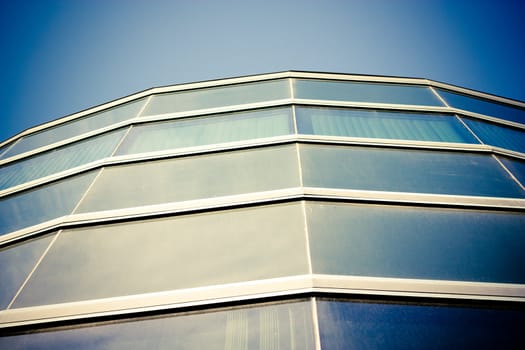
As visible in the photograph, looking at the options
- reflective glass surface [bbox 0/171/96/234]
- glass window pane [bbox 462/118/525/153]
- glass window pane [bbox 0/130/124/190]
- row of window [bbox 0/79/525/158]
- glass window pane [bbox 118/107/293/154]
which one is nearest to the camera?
reflective glass surface [bbox 0/171/96/234]

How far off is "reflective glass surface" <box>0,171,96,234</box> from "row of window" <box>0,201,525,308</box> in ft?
1.90

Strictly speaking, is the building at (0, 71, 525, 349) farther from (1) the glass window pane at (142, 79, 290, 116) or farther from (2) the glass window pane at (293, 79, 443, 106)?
(1) the glass window pane at (142, 79, 290, 116)

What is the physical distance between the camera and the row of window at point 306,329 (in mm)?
2619

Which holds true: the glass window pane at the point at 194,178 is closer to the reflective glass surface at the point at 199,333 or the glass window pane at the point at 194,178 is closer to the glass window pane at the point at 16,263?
the glass window pane at the point at 16,263

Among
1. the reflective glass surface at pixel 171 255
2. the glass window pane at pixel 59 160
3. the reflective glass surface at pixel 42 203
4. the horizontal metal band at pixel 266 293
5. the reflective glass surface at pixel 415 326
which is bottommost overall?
the reflective glass surface at pixel 415 326

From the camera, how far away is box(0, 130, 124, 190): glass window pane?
613cm

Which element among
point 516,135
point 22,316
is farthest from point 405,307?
point 516,135

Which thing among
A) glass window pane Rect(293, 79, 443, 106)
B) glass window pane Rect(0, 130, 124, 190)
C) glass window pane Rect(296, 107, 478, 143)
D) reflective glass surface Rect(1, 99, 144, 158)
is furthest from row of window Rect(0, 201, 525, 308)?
reflective glass surface Rect(1, 99, 144, 158)

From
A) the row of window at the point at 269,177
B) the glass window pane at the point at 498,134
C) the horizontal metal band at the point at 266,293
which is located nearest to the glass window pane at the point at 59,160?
the row of window at the point at 269,177

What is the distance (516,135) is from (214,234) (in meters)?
6.36

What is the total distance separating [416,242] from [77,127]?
752 cm

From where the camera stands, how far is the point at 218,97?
7457mm

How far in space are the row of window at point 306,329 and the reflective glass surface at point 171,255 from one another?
0.35 m

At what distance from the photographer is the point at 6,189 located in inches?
243
